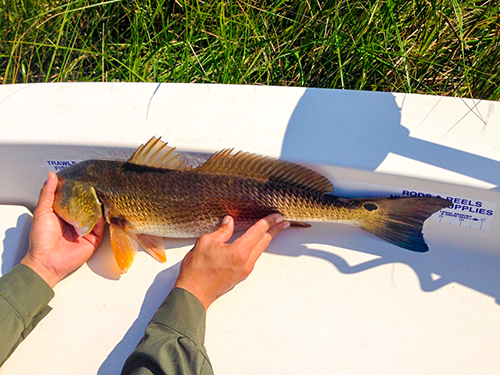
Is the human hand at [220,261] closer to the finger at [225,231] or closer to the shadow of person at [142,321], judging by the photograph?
the finger at [225,231]

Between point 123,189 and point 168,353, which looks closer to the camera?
point 168,353

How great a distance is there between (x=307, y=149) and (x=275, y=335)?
0.81 metres

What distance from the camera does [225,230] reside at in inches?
68.9

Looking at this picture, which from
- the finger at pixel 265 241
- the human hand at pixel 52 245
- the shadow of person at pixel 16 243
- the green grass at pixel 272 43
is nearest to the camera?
the finger at pixel 265 241

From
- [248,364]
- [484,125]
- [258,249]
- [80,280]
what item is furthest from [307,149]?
[80,280]

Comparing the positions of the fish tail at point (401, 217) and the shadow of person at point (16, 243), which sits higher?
the fish tail at point (401, 217)

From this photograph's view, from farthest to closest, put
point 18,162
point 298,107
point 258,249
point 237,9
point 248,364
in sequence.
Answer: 1. point 237,9
2. point 18,162
3. point 298,107
4. point 258,249
5. point 248,364

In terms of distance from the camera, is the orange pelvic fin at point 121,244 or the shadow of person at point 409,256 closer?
the shadow of person at point 409,256

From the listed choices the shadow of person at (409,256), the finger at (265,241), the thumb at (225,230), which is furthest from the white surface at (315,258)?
the thumb at (225,230)

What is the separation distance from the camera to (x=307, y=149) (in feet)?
5.73

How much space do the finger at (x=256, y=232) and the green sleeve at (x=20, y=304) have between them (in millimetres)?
898

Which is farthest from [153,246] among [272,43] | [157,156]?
[272,43]

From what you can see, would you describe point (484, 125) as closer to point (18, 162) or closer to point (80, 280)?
point (80, 280)

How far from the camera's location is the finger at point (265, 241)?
1.74m
